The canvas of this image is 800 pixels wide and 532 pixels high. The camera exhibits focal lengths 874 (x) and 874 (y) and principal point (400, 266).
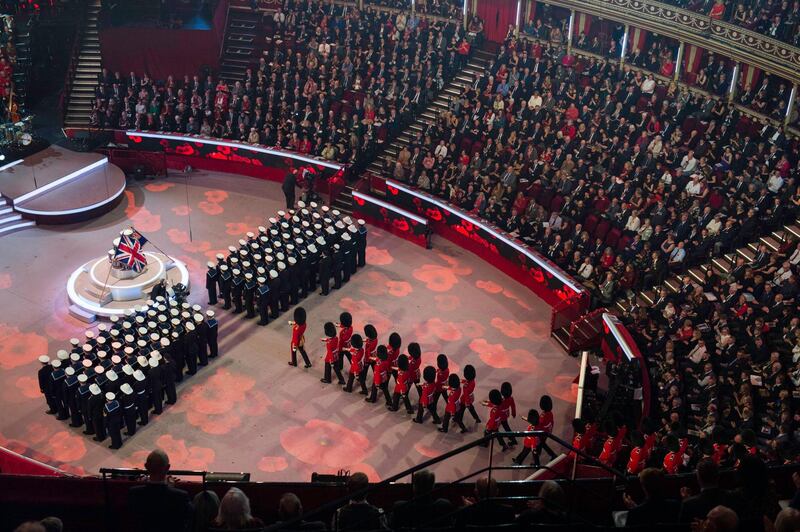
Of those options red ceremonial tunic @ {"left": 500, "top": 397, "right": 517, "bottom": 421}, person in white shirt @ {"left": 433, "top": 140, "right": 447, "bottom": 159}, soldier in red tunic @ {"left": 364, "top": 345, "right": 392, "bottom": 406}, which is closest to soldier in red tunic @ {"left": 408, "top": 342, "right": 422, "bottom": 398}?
soldier in red tunic @ {"left": 364, "top": 345, "right": 392, "bottom": 406}

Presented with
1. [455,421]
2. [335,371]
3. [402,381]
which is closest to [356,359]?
[335,371]

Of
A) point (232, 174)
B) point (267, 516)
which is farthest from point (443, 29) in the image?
point (267, 516)

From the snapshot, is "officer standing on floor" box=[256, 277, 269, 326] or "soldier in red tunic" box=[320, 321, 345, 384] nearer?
"soldier in red tunic" box=[320, 321, 345, 384]

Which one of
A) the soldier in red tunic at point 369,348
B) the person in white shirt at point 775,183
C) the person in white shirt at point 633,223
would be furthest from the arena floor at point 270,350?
the person in white shirt at point 775,183

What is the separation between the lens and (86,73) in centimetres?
3450

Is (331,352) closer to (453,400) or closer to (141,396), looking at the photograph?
(453,400)

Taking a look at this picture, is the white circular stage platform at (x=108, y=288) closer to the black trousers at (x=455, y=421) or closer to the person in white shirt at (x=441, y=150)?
the black trousers at (x=455, y=421)

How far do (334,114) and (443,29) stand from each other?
242 inches

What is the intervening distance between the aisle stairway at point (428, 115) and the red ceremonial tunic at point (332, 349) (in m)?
9.19

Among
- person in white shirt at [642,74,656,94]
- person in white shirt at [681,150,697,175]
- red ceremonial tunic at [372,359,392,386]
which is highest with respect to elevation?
person in white shirt at [642,74,656,94]

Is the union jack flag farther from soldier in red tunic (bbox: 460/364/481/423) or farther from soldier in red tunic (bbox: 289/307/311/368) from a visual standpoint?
soldier in red tunic (bbox: 460/364/481/423)

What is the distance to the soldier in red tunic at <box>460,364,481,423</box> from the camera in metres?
18.8

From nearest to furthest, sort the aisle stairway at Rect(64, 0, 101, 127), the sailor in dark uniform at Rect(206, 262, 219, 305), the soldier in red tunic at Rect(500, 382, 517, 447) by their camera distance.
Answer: the soldier in red tunic at Rect(500, 382, 517, 447) < the sailor in dark uniform at Rect(206, 262, 219, 305) < the aisle stairway at Rect(64, 0, 101, 127)

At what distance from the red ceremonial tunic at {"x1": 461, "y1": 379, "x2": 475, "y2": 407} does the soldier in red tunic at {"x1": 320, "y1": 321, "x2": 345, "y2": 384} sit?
3323 millimetres
